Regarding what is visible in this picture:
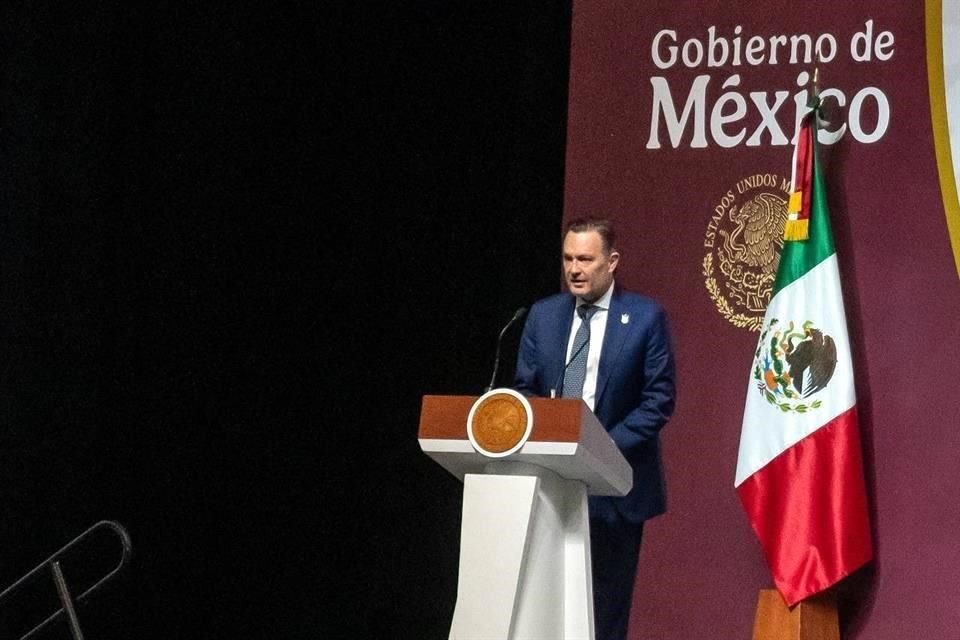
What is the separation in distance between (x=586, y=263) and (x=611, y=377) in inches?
13.3

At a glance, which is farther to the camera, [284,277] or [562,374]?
[284,277]

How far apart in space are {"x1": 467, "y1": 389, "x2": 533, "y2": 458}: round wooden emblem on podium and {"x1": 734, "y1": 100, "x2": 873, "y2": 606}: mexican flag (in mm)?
1628

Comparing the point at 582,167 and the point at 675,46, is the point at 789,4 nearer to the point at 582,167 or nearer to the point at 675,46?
the point at 675,46

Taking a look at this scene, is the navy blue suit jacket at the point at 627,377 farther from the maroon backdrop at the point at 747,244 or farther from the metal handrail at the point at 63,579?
the metal handrail at the point at 63,579

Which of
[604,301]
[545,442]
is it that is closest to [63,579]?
[545,442]

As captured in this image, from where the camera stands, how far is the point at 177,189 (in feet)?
16.1

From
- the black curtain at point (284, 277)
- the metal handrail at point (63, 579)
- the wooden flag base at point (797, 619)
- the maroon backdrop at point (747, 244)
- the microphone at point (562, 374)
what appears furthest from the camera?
the black curtain at point (284, 277)

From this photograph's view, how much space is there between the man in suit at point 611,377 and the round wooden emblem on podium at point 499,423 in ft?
3.03

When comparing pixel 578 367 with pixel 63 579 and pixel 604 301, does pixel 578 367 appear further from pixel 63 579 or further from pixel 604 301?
pixel 63 579

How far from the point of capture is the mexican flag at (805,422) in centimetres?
425

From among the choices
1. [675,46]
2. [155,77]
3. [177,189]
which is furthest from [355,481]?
[675,46]

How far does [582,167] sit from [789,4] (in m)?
0.88

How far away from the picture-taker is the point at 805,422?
4.36 meters

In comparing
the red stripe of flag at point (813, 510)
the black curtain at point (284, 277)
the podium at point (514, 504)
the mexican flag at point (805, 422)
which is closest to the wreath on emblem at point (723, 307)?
the mexican flag at point (805, 422)
